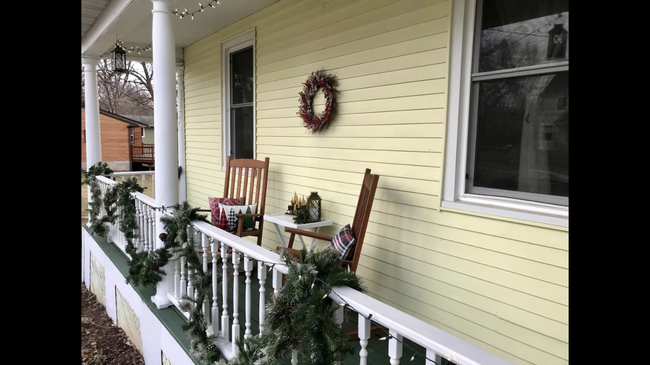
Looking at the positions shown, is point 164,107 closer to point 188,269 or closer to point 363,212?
point 188,269

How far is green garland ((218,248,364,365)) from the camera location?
1453 mm

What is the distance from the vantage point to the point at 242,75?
194 inches

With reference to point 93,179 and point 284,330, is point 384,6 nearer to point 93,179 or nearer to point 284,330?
point 284,330

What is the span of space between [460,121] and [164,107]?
2.00 metres

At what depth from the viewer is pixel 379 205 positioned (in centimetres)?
308

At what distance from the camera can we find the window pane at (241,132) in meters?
A: 4.84

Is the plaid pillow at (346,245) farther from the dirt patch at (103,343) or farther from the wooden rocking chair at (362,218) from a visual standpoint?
the dirt patch at (103,343)

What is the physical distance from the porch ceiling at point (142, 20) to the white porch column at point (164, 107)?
0.77m

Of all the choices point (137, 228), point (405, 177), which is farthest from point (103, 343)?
point (405, 177)

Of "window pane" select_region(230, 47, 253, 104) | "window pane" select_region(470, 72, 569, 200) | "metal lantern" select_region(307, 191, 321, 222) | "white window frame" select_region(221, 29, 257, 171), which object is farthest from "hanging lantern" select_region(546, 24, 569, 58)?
"white window frame" select_region(221, 29, 257, 171)

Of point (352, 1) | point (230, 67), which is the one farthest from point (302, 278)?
point (230, 67)

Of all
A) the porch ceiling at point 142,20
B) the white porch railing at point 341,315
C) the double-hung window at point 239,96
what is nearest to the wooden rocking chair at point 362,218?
the white porch railing at point 341,315

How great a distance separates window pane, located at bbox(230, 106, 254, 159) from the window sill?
2865mm
